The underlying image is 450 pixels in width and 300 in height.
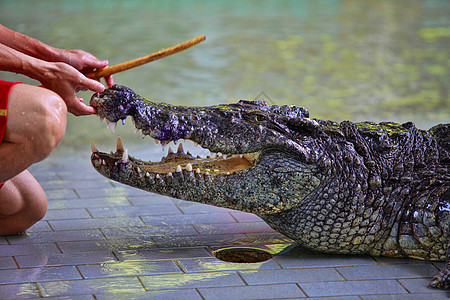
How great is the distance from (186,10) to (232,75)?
7.02m

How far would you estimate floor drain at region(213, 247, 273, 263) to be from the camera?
329 centimetres

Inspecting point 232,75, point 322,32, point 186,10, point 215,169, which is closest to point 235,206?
point 215,169

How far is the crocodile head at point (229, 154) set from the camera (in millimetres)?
3119

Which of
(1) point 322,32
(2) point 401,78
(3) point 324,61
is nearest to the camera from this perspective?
(2) point 401,78

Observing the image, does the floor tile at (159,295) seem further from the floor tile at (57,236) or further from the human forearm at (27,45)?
the human forearm at (27,45)

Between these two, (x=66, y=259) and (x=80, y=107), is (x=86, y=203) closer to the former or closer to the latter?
(x=66, y=259)

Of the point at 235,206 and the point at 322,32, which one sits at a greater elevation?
the point at 322,32

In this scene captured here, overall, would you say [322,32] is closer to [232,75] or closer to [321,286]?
[232,75]

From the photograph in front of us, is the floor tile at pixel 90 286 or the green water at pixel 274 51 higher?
the green water at pixel 274 51

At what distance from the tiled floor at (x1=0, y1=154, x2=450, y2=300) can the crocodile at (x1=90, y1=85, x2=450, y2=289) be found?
0.16 metres

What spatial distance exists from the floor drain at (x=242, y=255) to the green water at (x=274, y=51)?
1.37m

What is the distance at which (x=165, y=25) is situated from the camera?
41.9 feet

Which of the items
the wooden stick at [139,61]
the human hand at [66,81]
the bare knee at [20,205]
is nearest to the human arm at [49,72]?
the human hand at [66,81]

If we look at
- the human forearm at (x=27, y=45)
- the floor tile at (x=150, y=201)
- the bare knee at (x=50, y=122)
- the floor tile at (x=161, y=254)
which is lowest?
the floor tile at (x=161, y=254)
